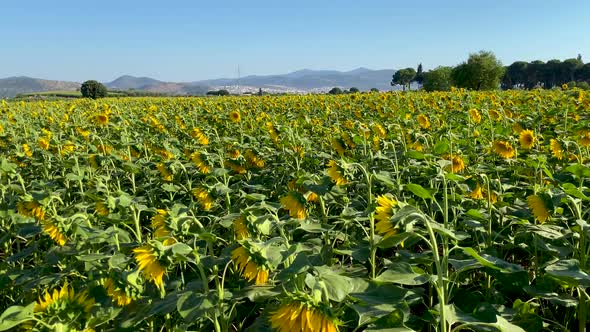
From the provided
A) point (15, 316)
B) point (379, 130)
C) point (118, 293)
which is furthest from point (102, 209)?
point (379, 130)

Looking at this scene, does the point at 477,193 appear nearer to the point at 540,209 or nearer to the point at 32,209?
the point at 540,209

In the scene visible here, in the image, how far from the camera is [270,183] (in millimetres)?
4051

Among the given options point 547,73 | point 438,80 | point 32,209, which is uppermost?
point 547,73

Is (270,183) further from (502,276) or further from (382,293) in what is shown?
(382,293)

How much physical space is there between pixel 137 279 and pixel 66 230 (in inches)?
20.3

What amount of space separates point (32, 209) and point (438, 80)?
34655 mm

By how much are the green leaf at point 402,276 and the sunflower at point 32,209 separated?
1718mm

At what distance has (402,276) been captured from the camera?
1476 mm

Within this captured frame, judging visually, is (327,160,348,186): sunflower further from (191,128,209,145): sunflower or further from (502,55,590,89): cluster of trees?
(502,55,590,89): cluster of trees

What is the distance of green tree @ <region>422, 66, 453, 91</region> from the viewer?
3372 centimetres

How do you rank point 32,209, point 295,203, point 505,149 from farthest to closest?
point 505,149
point 32,209
point 295,203

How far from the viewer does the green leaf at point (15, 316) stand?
121 cm

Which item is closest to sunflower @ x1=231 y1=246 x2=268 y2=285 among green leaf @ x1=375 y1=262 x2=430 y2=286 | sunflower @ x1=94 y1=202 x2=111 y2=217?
green leaf @ x1=375 y1=262 x2=430 y2=286

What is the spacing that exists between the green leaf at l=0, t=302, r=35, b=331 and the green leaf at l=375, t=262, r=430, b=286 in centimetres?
98
